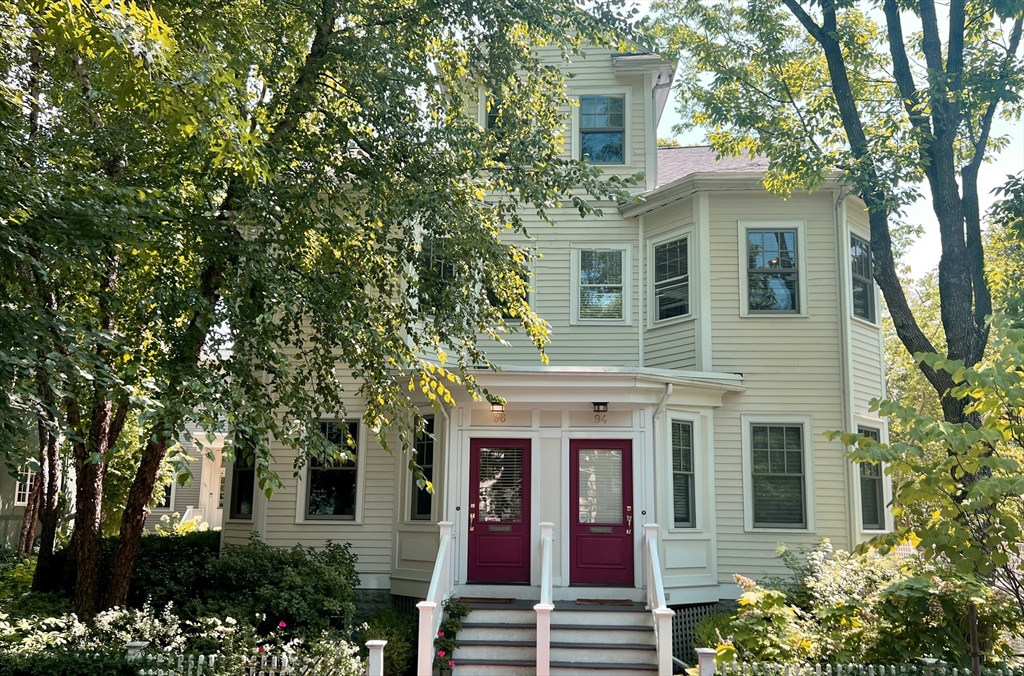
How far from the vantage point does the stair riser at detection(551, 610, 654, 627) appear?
10836 mm

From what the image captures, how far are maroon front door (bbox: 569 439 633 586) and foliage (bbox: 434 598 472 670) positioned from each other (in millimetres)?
1896

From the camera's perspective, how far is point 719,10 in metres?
13.9

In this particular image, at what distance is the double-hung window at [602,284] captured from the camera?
1498 cm

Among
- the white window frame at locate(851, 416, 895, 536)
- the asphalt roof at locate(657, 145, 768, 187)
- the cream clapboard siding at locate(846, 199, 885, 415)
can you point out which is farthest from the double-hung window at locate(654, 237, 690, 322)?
the white window frame at locate(851, 416, 895, 536)

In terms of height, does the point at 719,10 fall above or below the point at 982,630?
above

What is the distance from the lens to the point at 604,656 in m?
10.3

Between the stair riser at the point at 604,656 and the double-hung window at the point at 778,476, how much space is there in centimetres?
373

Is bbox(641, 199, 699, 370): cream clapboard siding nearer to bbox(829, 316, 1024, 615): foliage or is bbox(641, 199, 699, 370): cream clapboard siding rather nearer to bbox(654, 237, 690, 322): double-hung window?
bbox(654, 237, 690, 322): double-hung window

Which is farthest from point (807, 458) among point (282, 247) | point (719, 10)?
point (282, 247)

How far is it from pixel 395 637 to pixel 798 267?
8.57 meters

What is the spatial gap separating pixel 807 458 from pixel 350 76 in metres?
8.93

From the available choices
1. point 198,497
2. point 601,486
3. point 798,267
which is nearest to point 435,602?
point 601,486

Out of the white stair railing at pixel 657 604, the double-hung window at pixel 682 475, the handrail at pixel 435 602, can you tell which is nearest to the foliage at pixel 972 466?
the white stair railing at pixel 657 604

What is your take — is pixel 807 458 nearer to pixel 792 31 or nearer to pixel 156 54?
pixel 792 31
